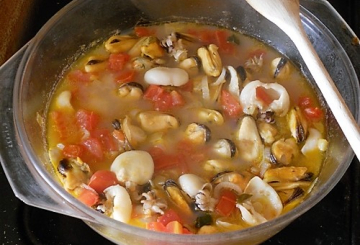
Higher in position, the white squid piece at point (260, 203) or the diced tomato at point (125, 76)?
the white squid piece at point (260, 203)

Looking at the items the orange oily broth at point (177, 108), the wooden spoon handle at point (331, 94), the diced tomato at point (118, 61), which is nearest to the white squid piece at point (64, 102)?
the orange oily broth at point (177, 108)

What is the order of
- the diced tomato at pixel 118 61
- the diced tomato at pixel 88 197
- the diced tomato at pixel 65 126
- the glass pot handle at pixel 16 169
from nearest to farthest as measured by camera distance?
the glass pot handle at pixel 16 169, the diced tomato at pixel 88 197, the diced tomato at pixel 65 126, the diced tomato at pixel 118 61

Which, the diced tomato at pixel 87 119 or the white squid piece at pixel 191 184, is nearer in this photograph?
the white squid piece at pixel 191 184

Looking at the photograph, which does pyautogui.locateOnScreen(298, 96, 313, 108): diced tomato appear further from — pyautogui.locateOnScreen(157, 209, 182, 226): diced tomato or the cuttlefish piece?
pyautogui.locateOnScreen(157, 209, 182, 226): diced tomato

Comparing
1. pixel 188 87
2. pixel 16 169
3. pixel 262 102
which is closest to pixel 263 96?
pixel 262 102

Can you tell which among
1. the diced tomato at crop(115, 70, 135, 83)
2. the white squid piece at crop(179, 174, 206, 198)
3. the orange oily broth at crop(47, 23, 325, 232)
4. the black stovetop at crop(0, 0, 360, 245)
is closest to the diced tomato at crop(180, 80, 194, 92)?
the orange oily broth at crop(47, 23, 325, 232)

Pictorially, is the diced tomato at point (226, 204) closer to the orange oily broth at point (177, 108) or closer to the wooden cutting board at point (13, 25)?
the orange oily broth at point (177, 108)

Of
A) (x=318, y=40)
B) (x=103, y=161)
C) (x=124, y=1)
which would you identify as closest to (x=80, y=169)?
(x=103, y=161)

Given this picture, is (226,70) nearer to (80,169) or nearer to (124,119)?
(124,119)
